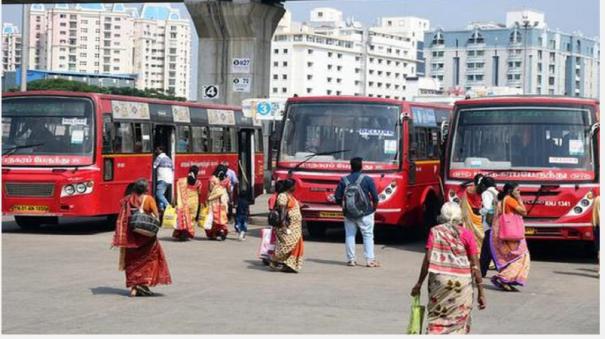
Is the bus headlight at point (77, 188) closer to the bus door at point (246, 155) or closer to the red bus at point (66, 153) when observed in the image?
the red bus at point (66, 153)

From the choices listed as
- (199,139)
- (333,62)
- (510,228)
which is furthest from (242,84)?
(333,62)

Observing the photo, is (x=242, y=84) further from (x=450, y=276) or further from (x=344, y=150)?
(x=450, y=276)

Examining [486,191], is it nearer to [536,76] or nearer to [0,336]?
[0,336]

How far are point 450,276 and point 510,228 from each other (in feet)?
18.2

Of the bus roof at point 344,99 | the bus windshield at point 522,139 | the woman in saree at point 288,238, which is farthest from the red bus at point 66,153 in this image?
the bus windshield at point 522,139

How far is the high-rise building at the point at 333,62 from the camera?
182 m

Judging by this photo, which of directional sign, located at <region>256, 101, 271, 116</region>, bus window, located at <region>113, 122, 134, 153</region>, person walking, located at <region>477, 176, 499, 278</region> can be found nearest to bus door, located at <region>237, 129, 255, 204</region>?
directional sign, located at <region>256, 101, 271, 116</region>

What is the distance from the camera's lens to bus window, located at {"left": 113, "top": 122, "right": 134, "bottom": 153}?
2148 cm

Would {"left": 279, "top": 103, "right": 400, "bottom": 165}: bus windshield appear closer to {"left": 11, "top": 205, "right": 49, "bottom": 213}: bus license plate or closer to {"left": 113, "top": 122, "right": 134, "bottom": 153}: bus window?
{"left": 113, "top": 122, "right": 134, "bottom": 153}: bus window

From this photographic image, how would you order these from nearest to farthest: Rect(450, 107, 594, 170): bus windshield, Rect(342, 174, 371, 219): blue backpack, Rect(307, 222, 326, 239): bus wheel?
Rect(342, 174, 371, 219): blue backpack
Rect(450, 107, 594, 170): bus windshield
Rect(307, 222, 326, 239): bus wheel

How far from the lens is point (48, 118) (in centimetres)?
2077

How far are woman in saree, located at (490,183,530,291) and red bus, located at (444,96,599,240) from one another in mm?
2819

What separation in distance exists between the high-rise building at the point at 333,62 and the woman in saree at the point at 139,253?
16478 centimetres

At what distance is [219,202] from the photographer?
19.8 m
